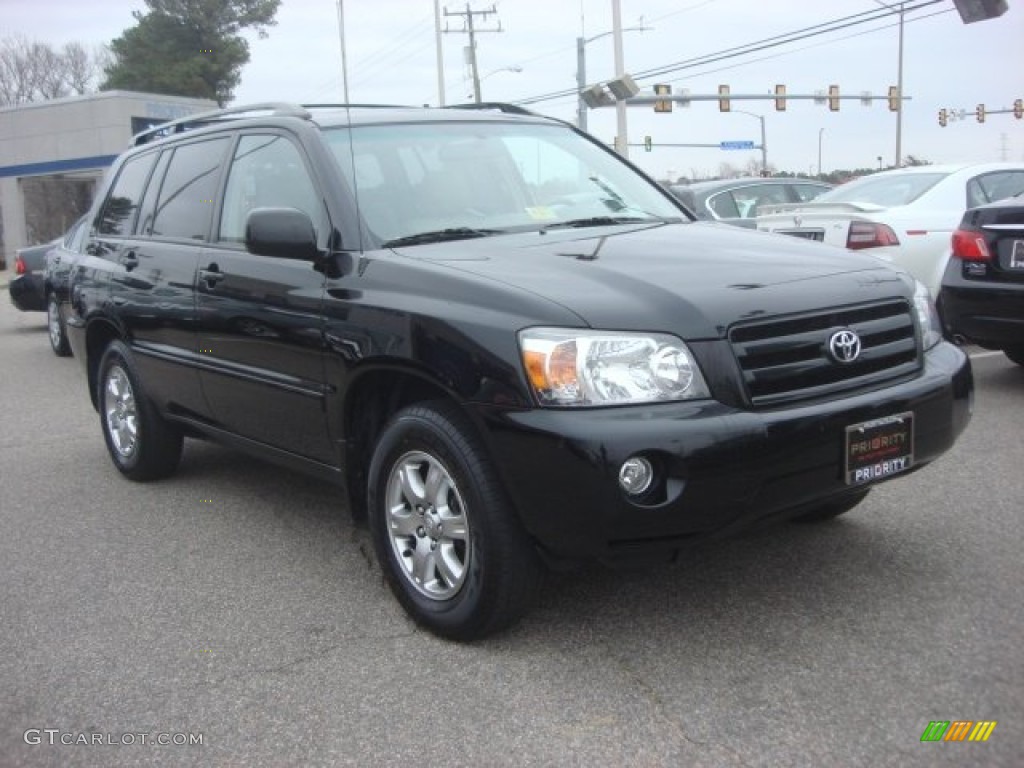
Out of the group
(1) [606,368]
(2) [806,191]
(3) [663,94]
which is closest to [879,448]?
(1) [606,368]

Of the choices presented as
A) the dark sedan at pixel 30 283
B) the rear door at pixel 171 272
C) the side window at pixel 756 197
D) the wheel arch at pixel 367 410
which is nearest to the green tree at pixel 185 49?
the dark sedan at pixel 30 283

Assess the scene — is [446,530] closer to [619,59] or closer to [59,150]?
[619,59]

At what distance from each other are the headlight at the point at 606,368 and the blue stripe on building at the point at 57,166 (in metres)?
34.7

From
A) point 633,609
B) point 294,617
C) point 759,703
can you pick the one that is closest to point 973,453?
point 633,609

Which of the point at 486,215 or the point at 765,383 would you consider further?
the point at 486,215

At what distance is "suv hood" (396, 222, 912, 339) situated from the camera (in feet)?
10.2

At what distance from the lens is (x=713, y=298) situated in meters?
3.17

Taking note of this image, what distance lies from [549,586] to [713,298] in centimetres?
131

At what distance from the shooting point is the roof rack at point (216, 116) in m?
4.45

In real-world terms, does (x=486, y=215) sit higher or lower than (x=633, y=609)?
higher

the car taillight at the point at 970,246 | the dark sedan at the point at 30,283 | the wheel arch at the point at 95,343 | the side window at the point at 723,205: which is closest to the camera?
the wheel arch at the point at 95,343

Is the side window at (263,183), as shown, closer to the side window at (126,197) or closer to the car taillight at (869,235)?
the side window at (126,197)

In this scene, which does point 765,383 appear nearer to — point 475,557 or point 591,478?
point 591,478

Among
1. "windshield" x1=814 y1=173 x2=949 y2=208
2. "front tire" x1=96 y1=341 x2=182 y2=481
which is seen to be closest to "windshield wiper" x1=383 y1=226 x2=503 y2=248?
"front tire" x1=96 y1=341 x2=182 y2=481
